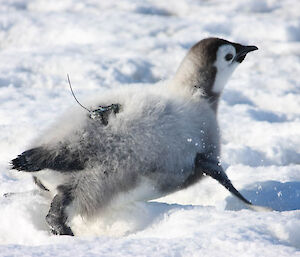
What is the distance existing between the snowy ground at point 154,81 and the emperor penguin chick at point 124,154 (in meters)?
0.11

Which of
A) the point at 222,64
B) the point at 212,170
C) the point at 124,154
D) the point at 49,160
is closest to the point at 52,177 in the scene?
the point at 49,160

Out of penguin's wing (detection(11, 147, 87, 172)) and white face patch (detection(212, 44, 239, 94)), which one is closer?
penguin's wing (detection(11, 147, 87, 172))

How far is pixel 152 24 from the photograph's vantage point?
23.0ft

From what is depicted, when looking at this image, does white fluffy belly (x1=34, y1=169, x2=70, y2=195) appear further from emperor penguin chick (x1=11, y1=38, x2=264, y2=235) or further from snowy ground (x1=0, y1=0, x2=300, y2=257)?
snowy ground (x1=0, y1=0, x2=300, y2=257)

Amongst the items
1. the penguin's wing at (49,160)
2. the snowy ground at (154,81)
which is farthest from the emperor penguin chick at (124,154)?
the snowy ground at (154,81)

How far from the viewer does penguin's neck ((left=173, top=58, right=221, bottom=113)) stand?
112 inches

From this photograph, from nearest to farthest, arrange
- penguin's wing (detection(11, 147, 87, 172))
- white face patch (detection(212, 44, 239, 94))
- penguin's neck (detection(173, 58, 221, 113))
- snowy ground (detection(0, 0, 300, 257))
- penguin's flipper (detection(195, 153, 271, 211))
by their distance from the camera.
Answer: snowy ground (detection(0, 0, 300, 257))
penguin's wing (detection(11, 147, 87, 172))
penguin's flipper (detection(195, 153, 271, 211))
penguin's neck (detection(173, 58, 221, 113))
white face patch (detection(212, 44, 239, 94))

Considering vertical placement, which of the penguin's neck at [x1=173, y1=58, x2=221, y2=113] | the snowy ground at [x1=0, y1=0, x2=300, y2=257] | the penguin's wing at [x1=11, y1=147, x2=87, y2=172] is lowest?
the snowy ground at [x1=0, y1=0, x2=300, y2=257]

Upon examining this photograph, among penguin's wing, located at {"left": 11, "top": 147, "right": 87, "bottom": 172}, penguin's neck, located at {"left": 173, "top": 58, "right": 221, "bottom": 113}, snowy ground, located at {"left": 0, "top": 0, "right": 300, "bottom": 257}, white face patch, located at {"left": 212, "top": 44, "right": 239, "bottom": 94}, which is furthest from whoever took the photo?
white face patch, located at {"left": 212, "top": 44, "right": 239, "bottom": 94}

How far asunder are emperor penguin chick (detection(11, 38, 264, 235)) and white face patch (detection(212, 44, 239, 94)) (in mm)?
327

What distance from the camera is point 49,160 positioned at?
2.20 metres

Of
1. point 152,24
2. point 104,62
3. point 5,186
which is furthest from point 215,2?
point 5,186

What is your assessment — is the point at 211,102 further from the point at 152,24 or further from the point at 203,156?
the point at 152,24

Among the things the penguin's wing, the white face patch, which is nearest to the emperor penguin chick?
the penguin's wing
